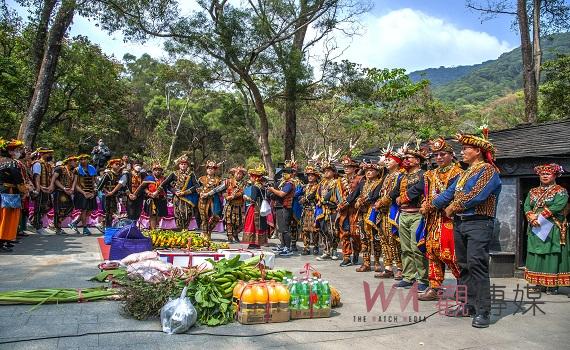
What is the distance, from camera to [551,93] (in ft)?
64.7

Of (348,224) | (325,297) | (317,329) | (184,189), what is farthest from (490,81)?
(317,329)

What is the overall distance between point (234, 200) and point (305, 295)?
689cm

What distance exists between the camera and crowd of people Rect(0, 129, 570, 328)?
583 centimetres

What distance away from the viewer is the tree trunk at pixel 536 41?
60.4ft

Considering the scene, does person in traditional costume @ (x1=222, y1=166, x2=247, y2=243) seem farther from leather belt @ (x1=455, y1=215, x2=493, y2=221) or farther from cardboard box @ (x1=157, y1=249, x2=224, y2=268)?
leather belt @ (x1=455, y1=215, x2=493, y2=221)

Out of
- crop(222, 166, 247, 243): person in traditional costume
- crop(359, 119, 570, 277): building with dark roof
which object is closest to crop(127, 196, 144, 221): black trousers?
crop(222, 166, 247, 243): person in traditional costume

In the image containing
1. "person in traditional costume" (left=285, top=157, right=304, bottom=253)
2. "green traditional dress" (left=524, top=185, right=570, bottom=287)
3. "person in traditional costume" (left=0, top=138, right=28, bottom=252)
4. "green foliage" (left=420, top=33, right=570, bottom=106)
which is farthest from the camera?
"green foliage" (left=420, top=33, right=570, bottom=106)

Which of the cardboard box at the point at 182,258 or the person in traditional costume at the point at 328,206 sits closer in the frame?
the cardboard box at the point at 182,258

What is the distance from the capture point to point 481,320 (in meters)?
5.41

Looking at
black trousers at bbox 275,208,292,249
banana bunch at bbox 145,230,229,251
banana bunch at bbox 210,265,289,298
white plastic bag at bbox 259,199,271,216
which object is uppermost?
white plastic bag at bbox 259,199,271,216

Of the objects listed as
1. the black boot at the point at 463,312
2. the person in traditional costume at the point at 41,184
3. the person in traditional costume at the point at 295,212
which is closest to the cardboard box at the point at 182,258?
the black boot at the point at 463,312

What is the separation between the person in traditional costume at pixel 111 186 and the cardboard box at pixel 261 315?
7.87 metres

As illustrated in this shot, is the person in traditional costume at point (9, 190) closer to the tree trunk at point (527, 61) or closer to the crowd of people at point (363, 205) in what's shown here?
the crowd of people at point (363, 205)

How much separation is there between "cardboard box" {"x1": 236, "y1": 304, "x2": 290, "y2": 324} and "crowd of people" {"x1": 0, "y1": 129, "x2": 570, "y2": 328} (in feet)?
6.94
